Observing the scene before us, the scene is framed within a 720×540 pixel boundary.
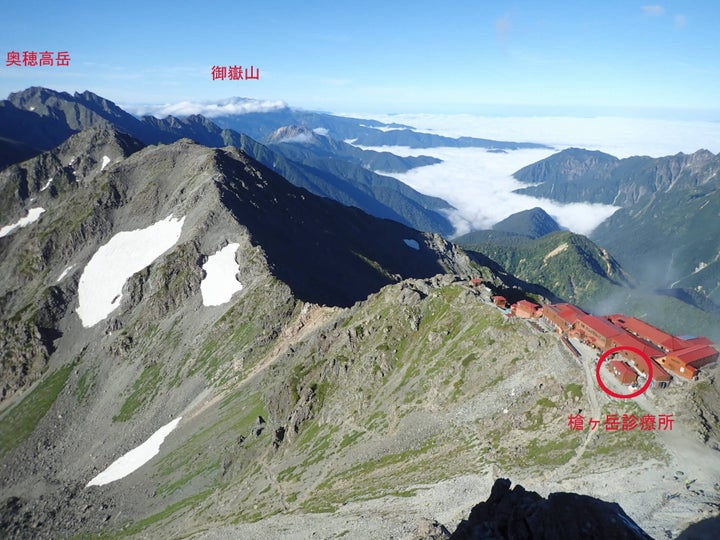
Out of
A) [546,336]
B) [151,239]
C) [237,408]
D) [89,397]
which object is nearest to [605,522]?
[546,336]

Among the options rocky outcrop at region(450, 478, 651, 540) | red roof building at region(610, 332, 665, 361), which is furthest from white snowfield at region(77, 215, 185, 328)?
rocky outcrop at region(450, 478, 651, 540)

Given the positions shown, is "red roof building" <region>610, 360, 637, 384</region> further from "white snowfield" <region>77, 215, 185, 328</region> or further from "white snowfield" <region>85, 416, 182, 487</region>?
"white snowfield" <region>77, 215, 185, 328</region>

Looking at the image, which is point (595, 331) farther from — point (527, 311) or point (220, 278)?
point (220, 278)

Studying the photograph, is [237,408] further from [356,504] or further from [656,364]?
[656,364]

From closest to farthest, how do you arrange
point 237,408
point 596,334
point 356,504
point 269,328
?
point 356,504
point 596,334
point 237,408
point 269,328

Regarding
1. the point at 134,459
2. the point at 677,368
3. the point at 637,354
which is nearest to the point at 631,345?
the point at 637,354

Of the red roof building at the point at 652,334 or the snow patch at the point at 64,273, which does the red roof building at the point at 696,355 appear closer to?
the red roof building at the point at 652,334
